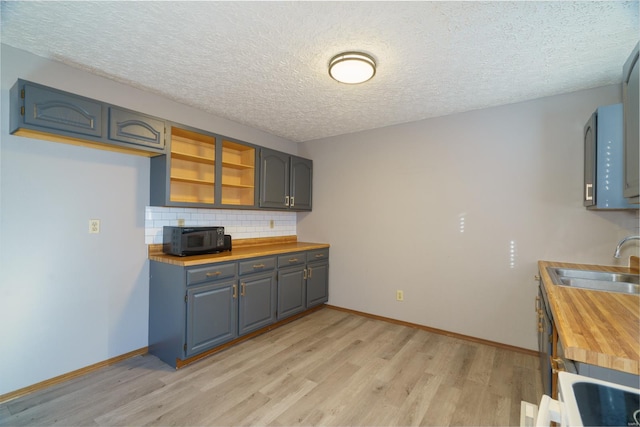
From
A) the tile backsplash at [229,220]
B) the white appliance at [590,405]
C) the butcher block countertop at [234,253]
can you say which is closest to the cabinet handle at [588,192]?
the white appliance at [590,405]

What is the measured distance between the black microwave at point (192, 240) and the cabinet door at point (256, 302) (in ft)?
1.51

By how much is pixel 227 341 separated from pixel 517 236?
2996 mm

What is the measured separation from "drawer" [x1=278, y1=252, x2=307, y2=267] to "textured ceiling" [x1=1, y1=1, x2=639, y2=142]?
5.65 ft

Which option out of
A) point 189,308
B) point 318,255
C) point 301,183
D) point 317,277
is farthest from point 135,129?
point 317,277

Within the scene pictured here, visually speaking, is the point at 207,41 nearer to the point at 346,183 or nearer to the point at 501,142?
the point at 346,183

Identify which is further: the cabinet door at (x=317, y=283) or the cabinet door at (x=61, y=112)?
the cabinet door at (x=317, y=283)

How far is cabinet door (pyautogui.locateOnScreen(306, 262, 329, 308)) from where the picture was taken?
378 centimetres

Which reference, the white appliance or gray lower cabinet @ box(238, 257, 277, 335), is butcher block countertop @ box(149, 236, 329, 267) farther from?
the white appliance

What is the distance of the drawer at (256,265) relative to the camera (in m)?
2.91

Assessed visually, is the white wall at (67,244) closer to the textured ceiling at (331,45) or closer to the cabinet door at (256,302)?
the textured ceiling at (331,45)

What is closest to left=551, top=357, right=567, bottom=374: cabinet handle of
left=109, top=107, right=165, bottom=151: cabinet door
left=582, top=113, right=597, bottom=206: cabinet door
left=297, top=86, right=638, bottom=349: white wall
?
left=582, top=113, right=597, bottom=206: cabinet door

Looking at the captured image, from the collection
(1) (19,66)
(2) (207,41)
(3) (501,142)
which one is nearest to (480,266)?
(3) (501,142)

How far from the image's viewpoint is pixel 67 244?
231cm

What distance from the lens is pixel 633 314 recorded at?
129cm
